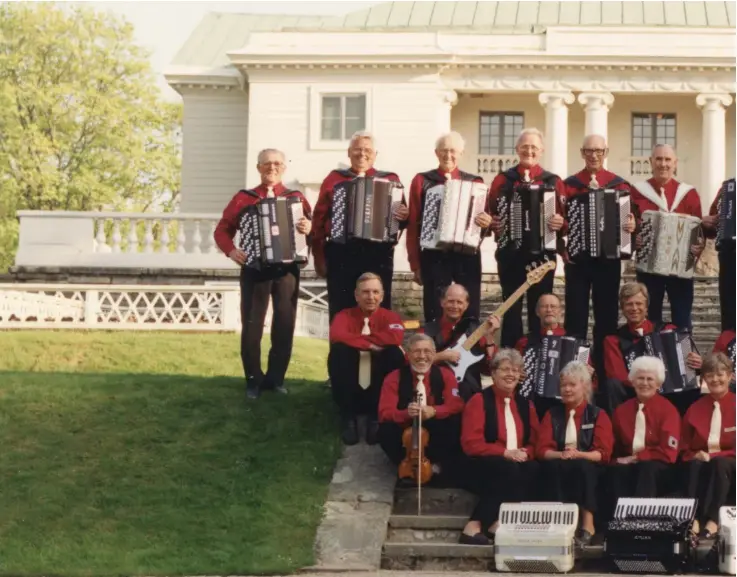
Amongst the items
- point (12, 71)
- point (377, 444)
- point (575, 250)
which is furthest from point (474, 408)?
point (12, 71)

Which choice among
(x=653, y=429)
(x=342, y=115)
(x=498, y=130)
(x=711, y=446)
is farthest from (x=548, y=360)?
(x=498, y=130)

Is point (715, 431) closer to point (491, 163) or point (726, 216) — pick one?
point (726, 216)

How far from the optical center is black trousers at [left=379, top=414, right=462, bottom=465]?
12.5 metres

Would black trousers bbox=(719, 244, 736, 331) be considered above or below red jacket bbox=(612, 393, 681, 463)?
above

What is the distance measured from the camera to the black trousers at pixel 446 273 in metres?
14.0

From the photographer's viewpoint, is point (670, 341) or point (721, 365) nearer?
point (721, 365)

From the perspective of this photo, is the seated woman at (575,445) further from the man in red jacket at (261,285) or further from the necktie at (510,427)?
the man in red jacket at (261,285)

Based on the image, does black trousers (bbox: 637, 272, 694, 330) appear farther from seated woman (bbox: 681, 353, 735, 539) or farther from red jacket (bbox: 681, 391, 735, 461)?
red jacket (bbox: 681, 391, 735, 461)

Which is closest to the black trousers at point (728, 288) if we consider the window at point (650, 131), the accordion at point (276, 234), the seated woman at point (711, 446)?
the seated woman at point (711, 446)

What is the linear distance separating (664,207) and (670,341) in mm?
1579

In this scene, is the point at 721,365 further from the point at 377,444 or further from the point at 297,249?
the point at 297,249

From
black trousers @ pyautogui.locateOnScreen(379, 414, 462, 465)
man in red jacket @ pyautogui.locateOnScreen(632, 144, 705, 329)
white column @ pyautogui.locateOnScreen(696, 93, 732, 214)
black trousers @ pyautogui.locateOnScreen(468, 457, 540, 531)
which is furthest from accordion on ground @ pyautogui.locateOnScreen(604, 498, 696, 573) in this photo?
white column @ pyautogui.locateOnScreen(696, 93, 732, 214)

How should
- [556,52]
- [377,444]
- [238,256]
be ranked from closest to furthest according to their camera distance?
[377,444], [238,256], [556,52]

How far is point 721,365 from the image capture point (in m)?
12.0
